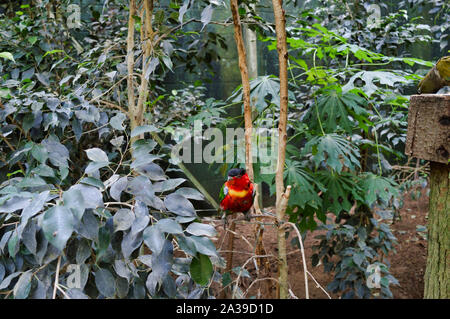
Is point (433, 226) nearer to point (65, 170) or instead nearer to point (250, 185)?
point (250, 185)

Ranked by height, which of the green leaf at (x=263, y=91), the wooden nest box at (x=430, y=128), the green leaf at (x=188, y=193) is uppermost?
the green leaf at (x=263, y=91)

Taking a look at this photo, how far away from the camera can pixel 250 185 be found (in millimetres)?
1173

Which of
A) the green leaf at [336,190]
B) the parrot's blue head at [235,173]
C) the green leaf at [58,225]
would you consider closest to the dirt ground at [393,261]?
the green leaf at [336,190]

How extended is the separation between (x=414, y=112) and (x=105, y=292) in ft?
2.70

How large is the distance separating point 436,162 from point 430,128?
118mm

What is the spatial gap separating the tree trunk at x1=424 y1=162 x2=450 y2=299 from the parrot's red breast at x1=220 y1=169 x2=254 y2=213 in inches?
20.0

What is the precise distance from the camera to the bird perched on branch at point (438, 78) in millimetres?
953

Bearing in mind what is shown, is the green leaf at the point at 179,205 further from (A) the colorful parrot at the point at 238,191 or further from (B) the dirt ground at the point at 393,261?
(B) the dirt ground at the point at 393,261

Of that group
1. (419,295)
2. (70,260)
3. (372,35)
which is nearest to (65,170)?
(70,260)

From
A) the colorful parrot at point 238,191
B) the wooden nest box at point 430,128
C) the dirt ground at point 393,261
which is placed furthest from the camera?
the dirt ground at point 393,261

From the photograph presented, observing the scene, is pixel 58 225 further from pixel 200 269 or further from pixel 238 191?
pixel 238 191

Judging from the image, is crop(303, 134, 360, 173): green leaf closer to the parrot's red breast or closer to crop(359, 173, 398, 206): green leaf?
crop(359, 173, 398, 206): green leaf

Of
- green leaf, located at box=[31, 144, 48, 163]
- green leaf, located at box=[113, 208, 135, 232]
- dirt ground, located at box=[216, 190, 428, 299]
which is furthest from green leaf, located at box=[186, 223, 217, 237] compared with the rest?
dirt ground, located at box=[216, 190, 428, 299]

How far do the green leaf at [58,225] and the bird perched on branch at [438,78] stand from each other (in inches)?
36.6
